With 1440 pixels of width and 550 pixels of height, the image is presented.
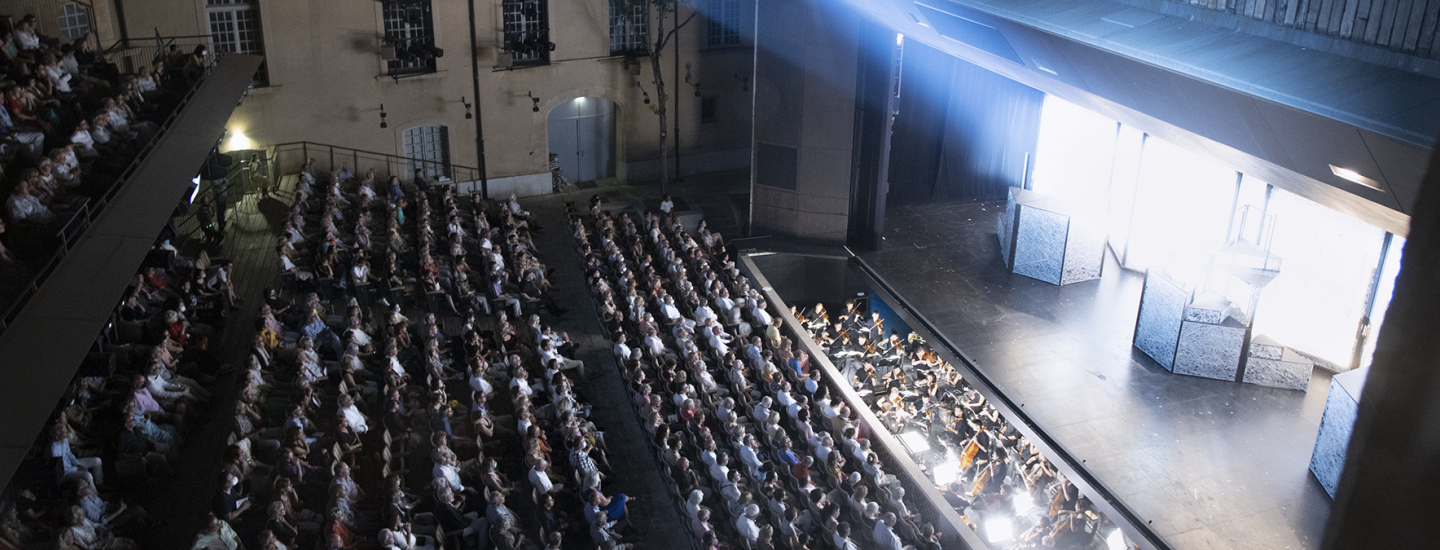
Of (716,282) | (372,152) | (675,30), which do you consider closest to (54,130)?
(372,152)

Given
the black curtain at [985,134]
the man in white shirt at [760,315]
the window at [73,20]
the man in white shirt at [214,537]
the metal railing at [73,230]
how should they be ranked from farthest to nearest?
the black curtain at [985,134]
the window at [73,20]
the man in white shirt at [760,315]
the metal railing at [73,230]
the man in white shirt at [214,537]

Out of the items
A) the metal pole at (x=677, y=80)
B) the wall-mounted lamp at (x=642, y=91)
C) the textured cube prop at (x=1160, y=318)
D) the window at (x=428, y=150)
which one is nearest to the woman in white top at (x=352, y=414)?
the textured cube prop at (x=1160, y=318)

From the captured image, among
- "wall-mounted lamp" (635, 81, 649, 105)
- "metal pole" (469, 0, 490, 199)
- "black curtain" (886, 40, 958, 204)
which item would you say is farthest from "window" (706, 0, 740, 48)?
"metal pole" (469, 0, 490, 199)

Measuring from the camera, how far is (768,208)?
21609 millimetres

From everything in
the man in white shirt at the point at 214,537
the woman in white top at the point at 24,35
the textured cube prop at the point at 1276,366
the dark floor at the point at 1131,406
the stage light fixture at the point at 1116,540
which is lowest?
the stage light fixture at the point at 1116,540

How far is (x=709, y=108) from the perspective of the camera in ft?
85.1

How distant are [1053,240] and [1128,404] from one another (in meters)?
4.23

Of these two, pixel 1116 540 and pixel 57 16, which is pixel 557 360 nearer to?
pixel 1116 540

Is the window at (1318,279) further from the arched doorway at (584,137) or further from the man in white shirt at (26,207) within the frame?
the man in white shirt at (26,207)

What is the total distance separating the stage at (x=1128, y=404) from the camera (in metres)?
12.1

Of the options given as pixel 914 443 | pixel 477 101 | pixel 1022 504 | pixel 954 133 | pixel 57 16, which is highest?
pixel 57 16

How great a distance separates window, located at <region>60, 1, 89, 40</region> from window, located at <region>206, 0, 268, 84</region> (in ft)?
7.11

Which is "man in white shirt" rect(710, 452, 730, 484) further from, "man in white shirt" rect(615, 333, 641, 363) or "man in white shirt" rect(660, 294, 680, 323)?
"man in white shirt" rect(660, 294, 680, 323)

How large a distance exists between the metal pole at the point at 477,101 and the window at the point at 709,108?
17.3ft
